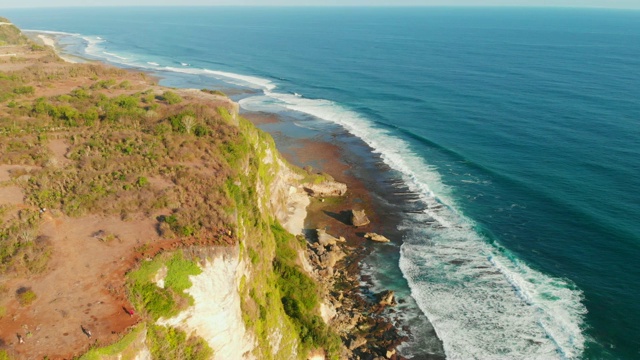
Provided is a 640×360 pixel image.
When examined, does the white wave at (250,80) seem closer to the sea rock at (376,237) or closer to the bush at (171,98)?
the bush at (171,98)

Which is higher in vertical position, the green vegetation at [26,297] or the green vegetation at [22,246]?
the green vegetation at [22,246]

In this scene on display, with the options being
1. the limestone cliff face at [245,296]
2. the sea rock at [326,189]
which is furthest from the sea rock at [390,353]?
the sea rock at [326,189]

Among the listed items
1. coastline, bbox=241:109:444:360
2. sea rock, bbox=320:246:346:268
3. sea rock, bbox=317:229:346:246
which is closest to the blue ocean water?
coastline, bbox=241:109:444:360

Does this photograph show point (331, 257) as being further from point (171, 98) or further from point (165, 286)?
point (171, 98)

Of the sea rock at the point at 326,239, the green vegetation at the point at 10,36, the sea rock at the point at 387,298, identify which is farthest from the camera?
the green vegetation at the point at 10,36

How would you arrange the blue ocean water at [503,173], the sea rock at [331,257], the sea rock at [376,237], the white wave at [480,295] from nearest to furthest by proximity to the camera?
the white wave at [480,295]
the blue ocean water at [503,173]
the sea rock at [331,257]
the sea rock at [376,237]

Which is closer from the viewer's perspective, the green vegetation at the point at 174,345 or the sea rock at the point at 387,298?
the green vegetation at the point at 174,345

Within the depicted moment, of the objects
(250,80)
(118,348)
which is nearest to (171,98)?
(118,348)

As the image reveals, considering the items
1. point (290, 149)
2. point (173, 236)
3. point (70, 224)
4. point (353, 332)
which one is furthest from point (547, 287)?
point (290, 149)
